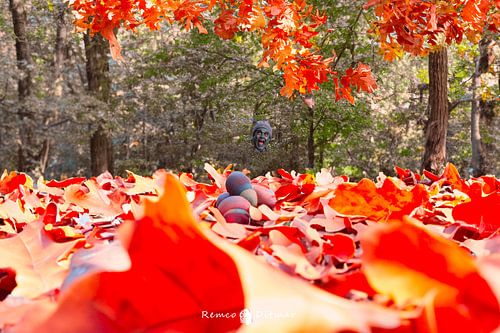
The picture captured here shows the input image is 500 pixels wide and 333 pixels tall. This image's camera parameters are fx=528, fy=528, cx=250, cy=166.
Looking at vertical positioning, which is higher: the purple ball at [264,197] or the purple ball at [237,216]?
the purple ball at [237,216]

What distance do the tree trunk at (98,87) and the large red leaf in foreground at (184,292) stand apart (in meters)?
11.8

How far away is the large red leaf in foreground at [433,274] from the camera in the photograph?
0.41 meters

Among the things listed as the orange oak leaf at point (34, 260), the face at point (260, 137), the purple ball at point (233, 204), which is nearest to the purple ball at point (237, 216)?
the purple ball at point (233, 204)

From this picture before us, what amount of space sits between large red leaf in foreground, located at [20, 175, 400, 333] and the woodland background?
10.4m

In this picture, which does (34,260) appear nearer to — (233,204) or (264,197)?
(233,204)

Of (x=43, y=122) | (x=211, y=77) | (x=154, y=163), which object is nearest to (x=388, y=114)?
(x=211, y=77)

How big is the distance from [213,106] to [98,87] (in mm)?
3778

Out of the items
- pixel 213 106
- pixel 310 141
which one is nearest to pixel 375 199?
pixel 310 141

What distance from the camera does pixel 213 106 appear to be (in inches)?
609

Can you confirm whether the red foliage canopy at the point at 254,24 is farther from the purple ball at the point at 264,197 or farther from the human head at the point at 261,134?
the purple ball at the point at 264,197

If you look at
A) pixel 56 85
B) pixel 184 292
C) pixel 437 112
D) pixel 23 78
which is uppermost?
pixel 184 292

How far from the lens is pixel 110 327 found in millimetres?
389

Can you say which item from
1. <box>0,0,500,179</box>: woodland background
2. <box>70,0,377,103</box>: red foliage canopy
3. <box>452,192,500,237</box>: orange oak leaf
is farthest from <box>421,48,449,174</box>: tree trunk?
<box>0,0,500,179</box>: woodland background

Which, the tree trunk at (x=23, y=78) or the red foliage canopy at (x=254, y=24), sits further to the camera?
the tree trunk at (x=23, y=78)
